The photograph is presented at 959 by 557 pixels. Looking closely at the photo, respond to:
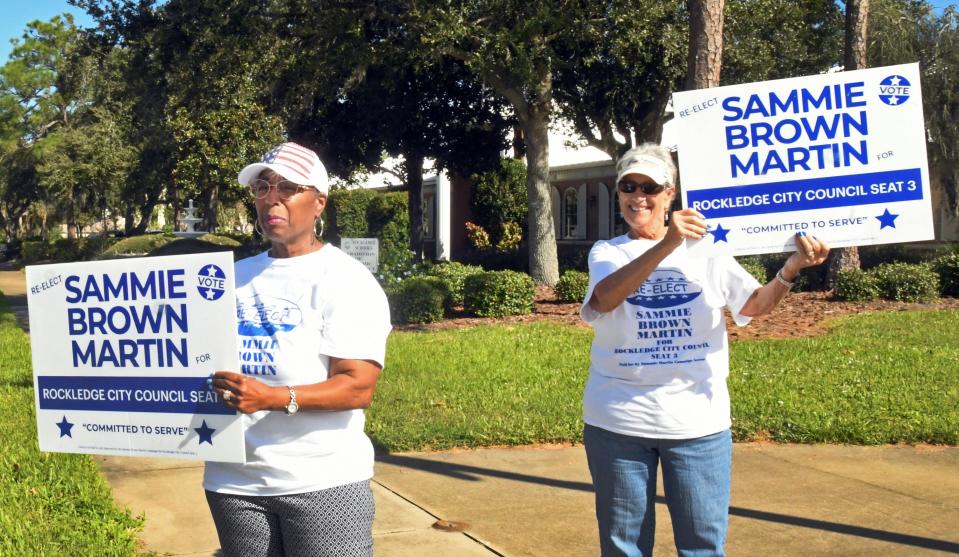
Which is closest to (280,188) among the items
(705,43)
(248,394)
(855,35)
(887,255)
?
(248,394)

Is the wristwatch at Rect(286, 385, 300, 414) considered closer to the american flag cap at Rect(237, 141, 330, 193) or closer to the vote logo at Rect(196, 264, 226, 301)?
the vote logo at Rect(196, 264, 226, 301)

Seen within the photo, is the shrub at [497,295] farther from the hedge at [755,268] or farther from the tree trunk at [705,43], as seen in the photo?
the tree trunk at [705,43]

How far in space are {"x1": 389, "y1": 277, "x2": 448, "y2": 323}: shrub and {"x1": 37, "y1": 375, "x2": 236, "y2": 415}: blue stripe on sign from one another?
38.3 ft

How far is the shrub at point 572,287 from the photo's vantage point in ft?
53.5

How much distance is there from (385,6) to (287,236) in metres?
13.0

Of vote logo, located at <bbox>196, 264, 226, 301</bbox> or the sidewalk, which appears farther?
the sidewalk

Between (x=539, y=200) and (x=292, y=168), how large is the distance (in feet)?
52.8

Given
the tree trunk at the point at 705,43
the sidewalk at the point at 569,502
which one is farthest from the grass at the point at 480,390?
the tree trunk at the point at 705,43

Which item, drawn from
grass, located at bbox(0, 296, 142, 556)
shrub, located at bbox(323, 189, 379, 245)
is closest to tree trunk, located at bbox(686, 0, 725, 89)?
grass, located at bbox(0, 296, 142, 556)

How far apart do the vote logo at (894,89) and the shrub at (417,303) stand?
1142 cm

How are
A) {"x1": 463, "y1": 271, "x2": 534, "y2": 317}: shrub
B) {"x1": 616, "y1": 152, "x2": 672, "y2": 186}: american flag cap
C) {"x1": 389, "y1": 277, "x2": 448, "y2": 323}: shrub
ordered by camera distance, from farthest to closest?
1. {"x1": 463, "y1": 271, "x2": 534, "y2": 317}: shrub
2. {"x1": 389, "y1": 277, "x2": 448, "y2": 323}: shrub
3. {"x1": 616, "y1": 152, "x2": 672, "y2": 186}: american flag cap

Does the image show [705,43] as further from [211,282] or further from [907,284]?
[211,282]

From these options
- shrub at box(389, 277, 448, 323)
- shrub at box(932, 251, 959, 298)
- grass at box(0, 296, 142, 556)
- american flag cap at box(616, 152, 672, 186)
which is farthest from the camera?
shrub at box(932, 251, 959, 298)

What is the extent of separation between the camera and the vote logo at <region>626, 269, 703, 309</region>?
330 centimetres
